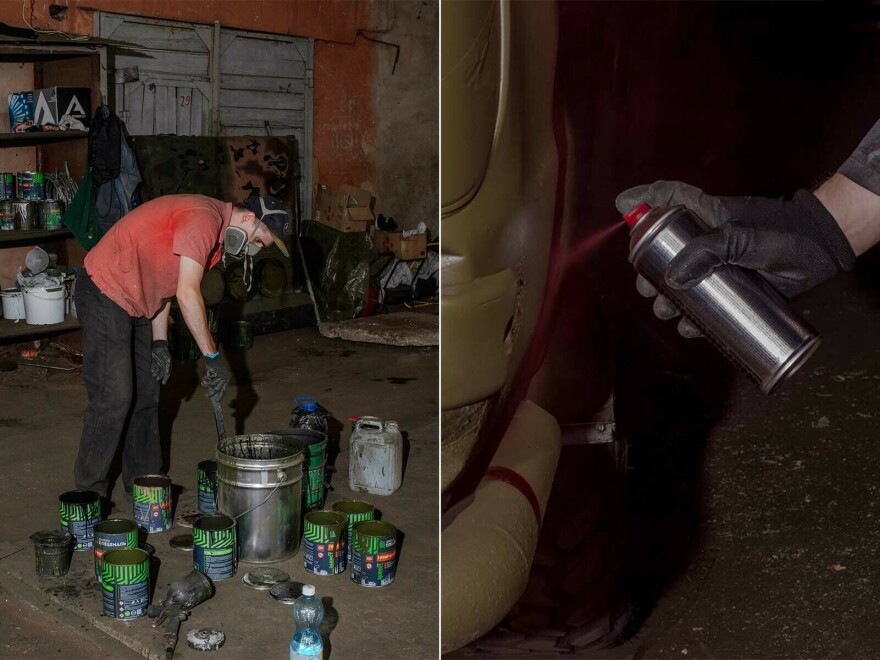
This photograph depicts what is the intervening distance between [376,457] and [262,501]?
72 cm

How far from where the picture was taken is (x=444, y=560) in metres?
1.01

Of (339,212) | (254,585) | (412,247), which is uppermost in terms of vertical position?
(339,212)

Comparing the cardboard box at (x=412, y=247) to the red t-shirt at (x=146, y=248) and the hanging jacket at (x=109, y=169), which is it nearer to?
the hanging jacket at (x=109, y=169)

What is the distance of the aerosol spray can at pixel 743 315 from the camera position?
1074 mm

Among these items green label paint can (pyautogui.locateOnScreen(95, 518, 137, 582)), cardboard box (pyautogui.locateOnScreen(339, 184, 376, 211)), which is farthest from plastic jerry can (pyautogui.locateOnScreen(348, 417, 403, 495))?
cardboard box (pyautogui.locateOnScreen(339, 184, 376, 211))

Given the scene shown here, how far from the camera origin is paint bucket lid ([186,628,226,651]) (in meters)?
2.60

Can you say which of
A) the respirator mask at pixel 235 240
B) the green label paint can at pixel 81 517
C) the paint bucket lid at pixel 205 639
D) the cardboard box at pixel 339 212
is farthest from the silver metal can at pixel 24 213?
the paint bucket lid at pixel 205 639

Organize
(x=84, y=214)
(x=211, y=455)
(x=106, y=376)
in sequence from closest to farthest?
(x=106, y=376) < (x=211, y=455) < (x=84, y=214)

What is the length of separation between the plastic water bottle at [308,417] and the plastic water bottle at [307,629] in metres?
1.15

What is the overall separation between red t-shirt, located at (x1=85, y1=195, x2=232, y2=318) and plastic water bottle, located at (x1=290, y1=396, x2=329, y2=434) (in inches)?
28.6

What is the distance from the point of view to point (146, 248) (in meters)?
3.27

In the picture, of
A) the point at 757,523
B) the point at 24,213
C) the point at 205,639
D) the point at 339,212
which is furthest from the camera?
the point at 339,212

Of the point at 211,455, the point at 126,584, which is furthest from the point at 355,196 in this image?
the point at 126,584

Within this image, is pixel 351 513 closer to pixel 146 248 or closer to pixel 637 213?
pixel 146 248
